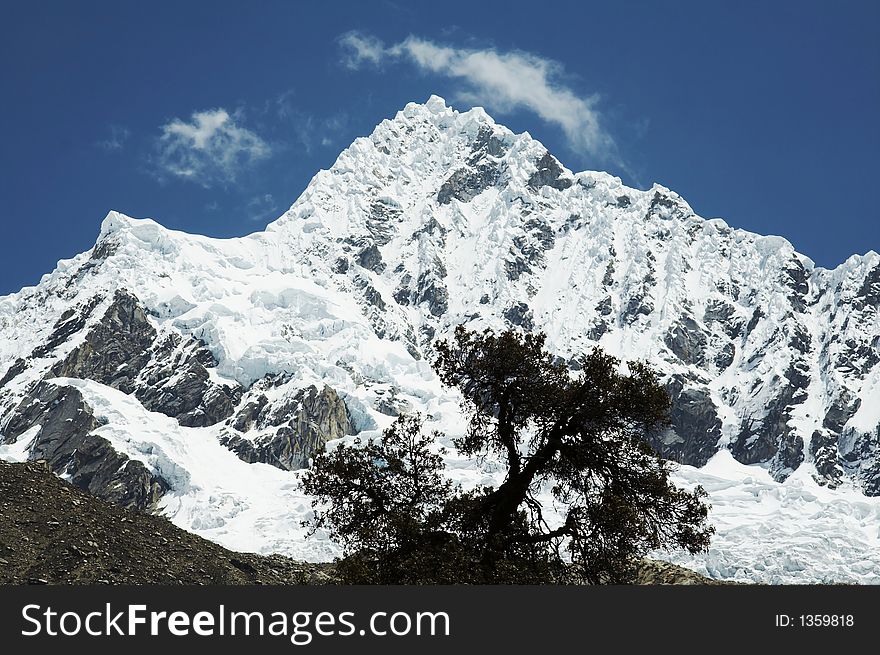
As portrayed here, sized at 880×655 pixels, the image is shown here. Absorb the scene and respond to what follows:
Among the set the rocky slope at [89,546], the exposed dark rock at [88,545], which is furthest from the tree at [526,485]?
the exposed dark rock at [88,545]

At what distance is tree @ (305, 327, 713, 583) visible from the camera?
24.0 meters

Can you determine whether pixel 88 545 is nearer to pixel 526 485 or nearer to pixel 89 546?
pixel 89 546

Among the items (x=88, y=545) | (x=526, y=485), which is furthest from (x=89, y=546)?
(x=526, y=485)

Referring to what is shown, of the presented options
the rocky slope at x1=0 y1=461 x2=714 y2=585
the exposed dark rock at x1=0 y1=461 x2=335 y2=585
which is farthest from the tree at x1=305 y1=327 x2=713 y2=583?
the exposed dark rock at x1=0 y1=461 x2=335 y2=585

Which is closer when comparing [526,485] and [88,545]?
[526,485]

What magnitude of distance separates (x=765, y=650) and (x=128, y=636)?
33.9 ft

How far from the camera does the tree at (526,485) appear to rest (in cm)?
2402

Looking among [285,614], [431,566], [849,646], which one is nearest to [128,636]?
[285,614]

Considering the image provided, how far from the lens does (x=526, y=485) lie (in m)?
25.0

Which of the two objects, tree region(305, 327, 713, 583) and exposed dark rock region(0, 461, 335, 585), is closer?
tree region(305, 327, 713, 583)

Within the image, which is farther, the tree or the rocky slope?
the rocky slope

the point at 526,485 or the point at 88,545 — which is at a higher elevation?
the point at 88,545

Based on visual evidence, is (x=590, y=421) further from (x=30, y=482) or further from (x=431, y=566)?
(x=30, y=482)

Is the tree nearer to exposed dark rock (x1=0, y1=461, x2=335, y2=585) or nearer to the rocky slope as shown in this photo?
the rocky slope
